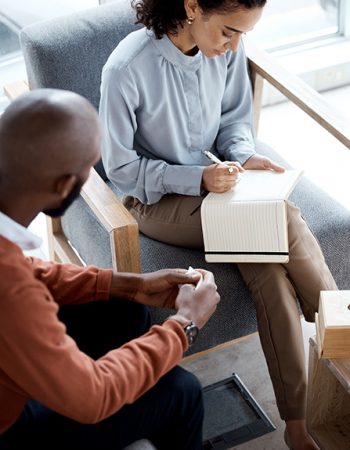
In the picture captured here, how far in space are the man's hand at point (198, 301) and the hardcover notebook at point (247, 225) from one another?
25 cm

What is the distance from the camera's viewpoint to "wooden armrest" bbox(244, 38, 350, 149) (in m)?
2.04

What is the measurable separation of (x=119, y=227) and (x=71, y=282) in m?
0.22

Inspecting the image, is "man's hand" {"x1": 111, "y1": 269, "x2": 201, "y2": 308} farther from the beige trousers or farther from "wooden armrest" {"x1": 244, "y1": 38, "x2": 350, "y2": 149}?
"wooden armrest" {"x1": 244, "y1": 38, "x2": 350, "y2": 149}

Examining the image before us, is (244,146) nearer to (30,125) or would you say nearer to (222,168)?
(222,168)

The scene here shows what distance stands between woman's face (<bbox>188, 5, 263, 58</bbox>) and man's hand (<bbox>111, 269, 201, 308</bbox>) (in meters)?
0.57

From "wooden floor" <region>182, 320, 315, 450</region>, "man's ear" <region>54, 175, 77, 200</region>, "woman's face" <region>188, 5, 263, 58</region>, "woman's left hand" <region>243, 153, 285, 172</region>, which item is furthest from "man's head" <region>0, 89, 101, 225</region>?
"wooden floor" <region>182, 320, 315, 450</region>

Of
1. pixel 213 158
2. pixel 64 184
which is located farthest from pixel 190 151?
pixel 64 184

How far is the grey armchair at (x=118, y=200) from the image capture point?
6.38 ft

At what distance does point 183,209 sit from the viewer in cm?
198

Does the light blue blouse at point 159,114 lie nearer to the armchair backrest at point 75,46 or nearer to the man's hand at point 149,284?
the armchair backrest at point 75,46

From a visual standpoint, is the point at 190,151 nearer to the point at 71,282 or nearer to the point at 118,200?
the point at 118,200

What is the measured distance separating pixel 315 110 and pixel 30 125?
3.32 ft

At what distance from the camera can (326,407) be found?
1853mm

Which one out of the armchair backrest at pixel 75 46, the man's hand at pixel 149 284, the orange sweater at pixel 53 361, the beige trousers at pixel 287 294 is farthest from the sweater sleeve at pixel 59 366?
the armchair backrest at pixel 75 46
